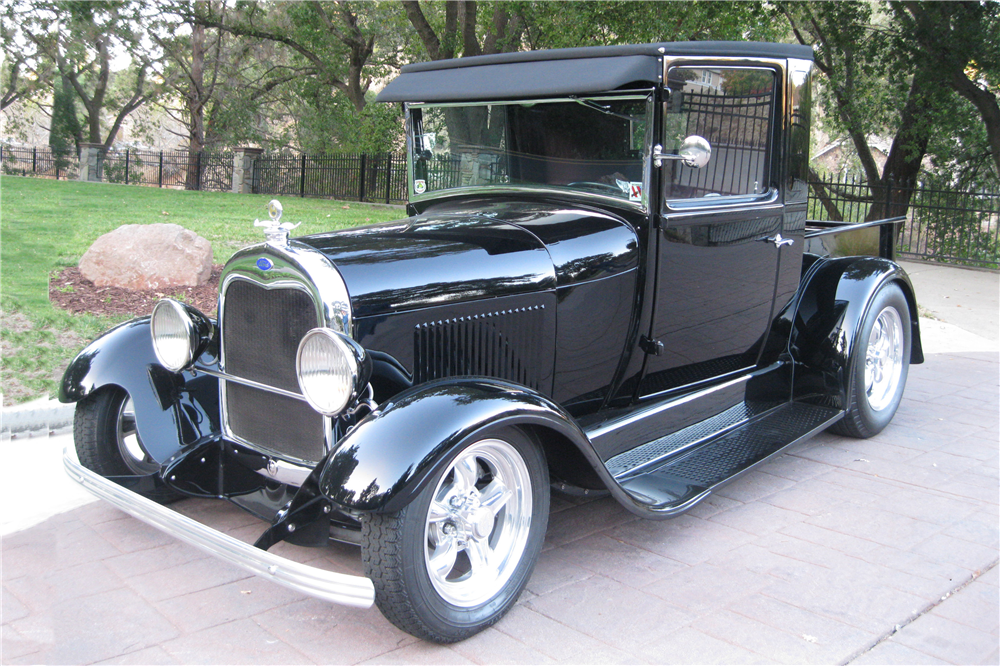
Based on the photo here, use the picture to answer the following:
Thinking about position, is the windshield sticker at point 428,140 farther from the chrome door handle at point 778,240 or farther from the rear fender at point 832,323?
the rear fender at point 832,323

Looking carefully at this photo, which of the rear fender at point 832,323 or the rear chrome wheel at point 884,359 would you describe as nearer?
the rear fender at point 832,323

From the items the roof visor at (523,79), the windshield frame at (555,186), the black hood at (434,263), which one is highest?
the roof visor at (523,79)

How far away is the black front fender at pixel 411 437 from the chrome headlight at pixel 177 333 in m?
0.99

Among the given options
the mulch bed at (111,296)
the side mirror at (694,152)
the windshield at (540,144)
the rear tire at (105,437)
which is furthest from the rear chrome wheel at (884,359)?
the mulch bed at (111,296)

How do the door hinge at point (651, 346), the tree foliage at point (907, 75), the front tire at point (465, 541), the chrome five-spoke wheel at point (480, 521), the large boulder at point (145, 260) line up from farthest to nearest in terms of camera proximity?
1. the tree foliage at point (907, 75)
2. the large boulder at point (145, 260)
3. the door hinge at point (651, 346)
4. the chrome five-spoke wheel at point (480, 521)
5. the front tire at point (465, 541)

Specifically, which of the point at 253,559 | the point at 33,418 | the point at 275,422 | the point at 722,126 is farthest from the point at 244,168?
the point at 253,559

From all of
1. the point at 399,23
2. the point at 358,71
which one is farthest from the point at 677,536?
the point at 358,71

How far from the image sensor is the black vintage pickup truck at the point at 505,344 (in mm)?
2541

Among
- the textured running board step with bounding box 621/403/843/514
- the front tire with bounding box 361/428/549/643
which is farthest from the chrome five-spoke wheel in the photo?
the textured running board step with bounding box 621/403/843/514

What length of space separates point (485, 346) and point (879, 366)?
2.90 m

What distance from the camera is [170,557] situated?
10.2 feet

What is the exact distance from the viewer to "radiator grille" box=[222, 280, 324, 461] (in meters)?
2.84

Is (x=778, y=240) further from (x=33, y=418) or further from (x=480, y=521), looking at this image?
(x=33, y=418)

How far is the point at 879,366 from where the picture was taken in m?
4.81
